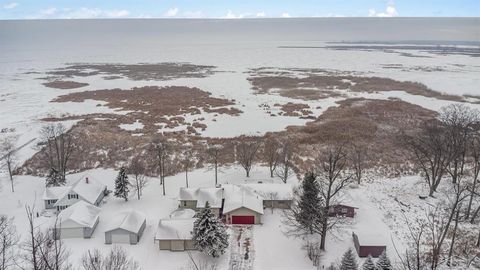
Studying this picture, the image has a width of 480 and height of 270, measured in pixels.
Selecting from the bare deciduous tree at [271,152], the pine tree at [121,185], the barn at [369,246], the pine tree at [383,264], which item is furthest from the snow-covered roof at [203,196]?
the pine tree at [383,264]

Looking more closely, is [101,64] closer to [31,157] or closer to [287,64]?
[287,64]

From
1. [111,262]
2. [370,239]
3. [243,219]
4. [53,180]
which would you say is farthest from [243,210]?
[53,180]

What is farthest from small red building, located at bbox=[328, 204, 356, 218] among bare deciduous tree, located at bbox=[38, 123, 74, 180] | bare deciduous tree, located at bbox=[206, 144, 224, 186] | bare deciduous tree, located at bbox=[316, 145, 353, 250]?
bare deciduous tree, located at bbox=[38, 123, 74, 180]

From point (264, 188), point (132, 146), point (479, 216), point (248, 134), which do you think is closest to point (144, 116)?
point (132, 146)

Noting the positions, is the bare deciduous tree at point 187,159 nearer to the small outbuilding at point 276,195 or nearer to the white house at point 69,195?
the white house at point 69,195

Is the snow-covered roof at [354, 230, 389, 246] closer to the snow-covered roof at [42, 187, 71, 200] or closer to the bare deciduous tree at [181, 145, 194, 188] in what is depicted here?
the bare deciduous tree at [181, 145, 194, 188]
